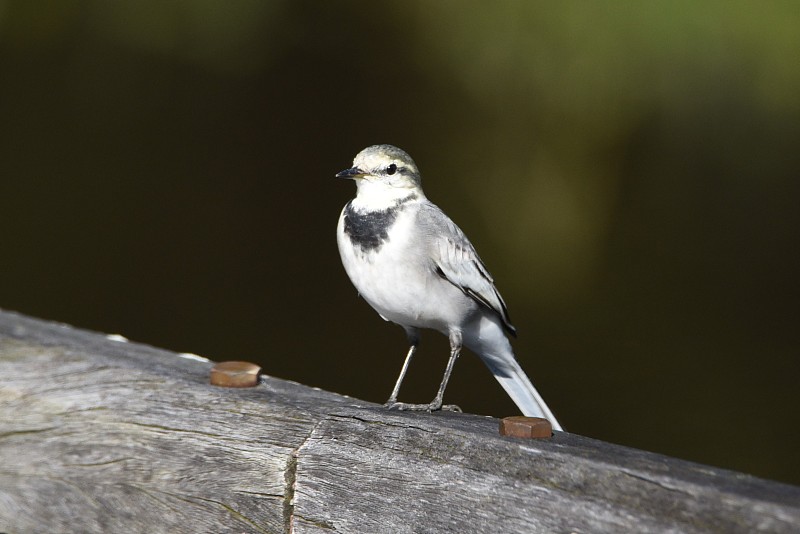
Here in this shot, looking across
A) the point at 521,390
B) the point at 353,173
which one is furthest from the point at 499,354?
the point at 353,173

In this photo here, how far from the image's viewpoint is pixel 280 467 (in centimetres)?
183

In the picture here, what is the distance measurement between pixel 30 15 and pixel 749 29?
10.9ft

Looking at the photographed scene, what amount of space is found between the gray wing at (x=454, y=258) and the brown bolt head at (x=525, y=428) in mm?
897

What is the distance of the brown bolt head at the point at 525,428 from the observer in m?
1.59

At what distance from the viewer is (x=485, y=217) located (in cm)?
437

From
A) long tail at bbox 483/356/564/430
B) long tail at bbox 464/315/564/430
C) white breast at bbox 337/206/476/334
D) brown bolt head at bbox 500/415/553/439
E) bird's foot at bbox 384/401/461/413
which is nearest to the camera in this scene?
brown bolt head at bbox 500/415/553/439

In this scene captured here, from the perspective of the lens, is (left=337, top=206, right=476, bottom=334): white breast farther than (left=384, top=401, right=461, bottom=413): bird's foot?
Yes

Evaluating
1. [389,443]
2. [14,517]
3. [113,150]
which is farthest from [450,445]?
[113,150]

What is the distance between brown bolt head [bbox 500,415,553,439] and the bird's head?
1.12 meters

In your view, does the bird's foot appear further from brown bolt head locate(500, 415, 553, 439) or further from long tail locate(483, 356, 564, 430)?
brown bolt head locate(500, 415, 553, 439)

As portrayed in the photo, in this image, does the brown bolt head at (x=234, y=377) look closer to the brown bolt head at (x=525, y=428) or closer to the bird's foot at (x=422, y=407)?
the bird's foot at (x=422, y=407)

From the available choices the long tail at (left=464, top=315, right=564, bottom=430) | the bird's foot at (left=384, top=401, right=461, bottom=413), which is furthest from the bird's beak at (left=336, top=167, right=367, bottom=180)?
the bird's foot at (left=384, top=401, right=461, bottom=413)

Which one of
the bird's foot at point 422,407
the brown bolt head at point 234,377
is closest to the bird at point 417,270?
the bird's foot at point 422,407

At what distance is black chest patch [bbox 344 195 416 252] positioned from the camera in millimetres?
2490
